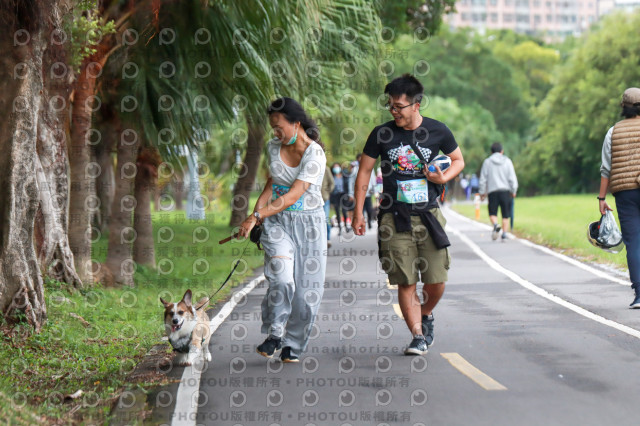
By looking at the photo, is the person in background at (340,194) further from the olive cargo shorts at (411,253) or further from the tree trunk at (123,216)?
the olive cargo shorts at (411,253)

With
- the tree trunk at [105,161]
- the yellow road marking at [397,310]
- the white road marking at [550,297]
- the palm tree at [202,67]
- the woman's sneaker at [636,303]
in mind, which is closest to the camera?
the white road marking at [550,297]

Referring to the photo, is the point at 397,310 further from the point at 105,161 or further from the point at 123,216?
the point at 105,161

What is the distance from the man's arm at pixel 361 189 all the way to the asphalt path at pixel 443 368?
3.38 feet

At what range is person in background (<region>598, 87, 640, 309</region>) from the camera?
10.2 metres

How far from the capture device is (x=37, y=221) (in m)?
12.7

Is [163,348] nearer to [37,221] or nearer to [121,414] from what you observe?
[121,414]

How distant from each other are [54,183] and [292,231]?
6.00 meters

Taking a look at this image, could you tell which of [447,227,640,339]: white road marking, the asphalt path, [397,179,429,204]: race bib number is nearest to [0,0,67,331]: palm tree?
the asphalt path

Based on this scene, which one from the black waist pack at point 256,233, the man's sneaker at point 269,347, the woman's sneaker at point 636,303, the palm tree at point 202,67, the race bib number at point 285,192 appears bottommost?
the woman's sneaker at point 636,303

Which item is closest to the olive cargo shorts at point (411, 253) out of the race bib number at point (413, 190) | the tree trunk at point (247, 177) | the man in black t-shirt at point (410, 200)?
the man in black t-shirt at point (410, 200)

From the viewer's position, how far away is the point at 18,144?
9289 mm

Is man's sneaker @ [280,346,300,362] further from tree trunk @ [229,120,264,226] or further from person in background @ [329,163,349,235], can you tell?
tree trunk @ [229,120,264,226]

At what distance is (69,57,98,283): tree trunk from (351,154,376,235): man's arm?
265 inches

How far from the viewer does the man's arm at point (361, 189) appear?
8.09 metres
